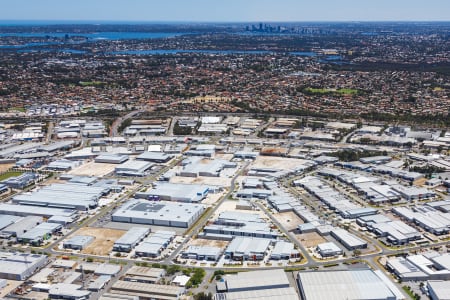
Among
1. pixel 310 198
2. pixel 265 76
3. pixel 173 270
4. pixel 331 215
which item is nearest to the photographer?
pixel 173 270

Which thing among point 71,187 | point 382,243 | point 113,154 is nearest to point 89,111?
point 113,154

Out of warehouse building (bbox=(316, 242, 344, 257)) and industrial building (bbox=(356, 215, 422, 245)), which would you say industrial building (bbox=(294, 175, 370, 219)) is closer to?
industrial building (bbox=(356, 215, 422, 245))

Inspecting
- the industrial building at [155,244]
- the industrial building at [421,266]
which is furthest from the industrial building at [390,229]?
the industrial building at [155,244]

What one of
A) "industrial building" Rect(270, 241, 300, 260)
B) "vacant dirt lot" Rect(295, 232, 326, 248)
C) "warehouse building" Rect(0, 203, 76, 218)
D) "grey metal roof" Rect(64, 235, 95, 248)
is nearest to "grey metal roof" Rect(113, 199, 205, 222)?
"grey metal roof" Rect(64, 235, 95, 248)

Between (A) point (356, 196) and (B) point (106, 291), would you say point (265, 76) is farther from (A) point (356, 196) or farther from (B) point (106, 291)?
(B) point (106, 291)

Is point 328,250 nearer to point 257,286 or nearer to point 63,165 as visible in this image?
point 257,286

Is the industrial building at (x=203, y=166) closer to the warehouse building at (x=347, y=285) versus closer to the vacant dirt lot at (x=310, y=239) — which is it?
the vacant dirt lot at (x=310, y=239)
